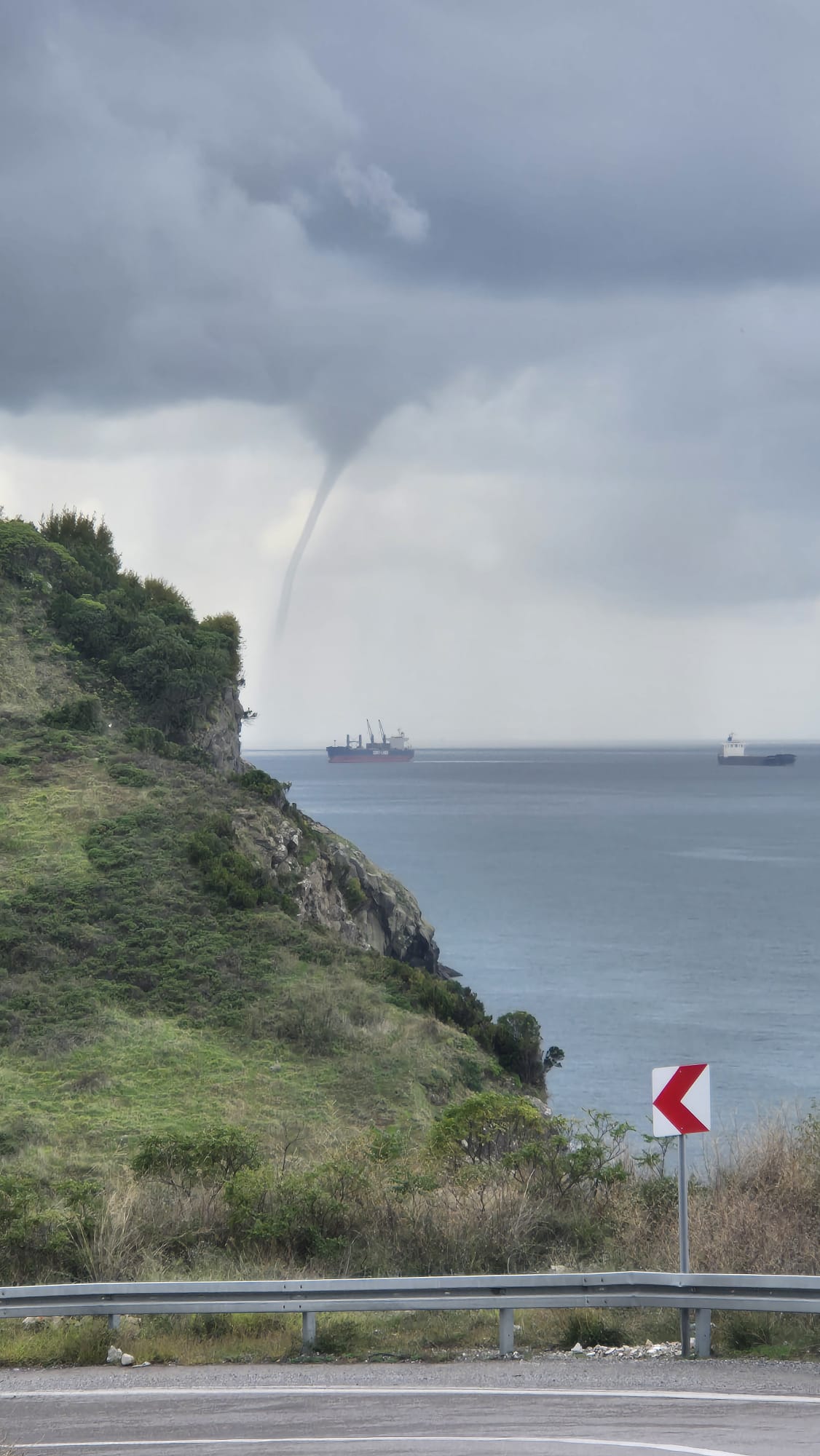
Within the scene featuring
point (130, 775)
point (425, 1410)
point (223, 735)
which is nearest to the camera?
point (425, 1410)

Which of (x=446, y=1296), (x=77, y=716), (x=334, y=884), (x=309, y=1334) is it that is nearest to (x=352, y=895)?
(x=334, y=884)

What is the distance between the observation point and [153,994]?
39.6 m

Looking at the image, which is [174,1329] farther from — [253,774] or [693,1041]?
[693,1041]

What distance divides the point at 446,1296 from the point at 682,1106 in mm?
2247

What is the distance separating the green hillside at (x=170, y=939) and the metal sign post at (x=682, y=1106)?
5774 millimetres

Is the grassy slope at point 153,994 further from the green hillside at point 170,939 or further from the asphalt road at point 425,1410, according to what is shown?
the asphalt road at point 425,1410

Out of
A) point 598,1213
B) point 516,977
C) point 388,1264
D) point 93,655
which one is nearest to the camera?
point 388,1264

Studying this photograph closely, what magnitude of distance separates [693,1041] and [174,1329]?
184 ft

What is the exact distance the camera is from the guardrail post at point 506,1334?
9.56 m

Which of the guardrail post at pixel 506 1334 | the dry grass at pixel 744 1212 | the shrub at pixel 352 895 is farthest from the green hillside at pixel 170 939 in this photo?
the guardrail post at pixel 506 1334

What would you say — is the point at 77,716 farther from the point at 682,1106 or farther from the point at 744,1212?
the point at 682,1106

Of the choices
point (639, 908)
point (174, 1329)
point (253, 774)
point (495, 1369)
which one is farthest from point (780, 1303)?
point (639, 908)

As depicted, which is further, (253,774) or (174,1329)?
(253,774)

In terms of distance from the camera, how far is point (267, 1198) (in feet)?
41.3
